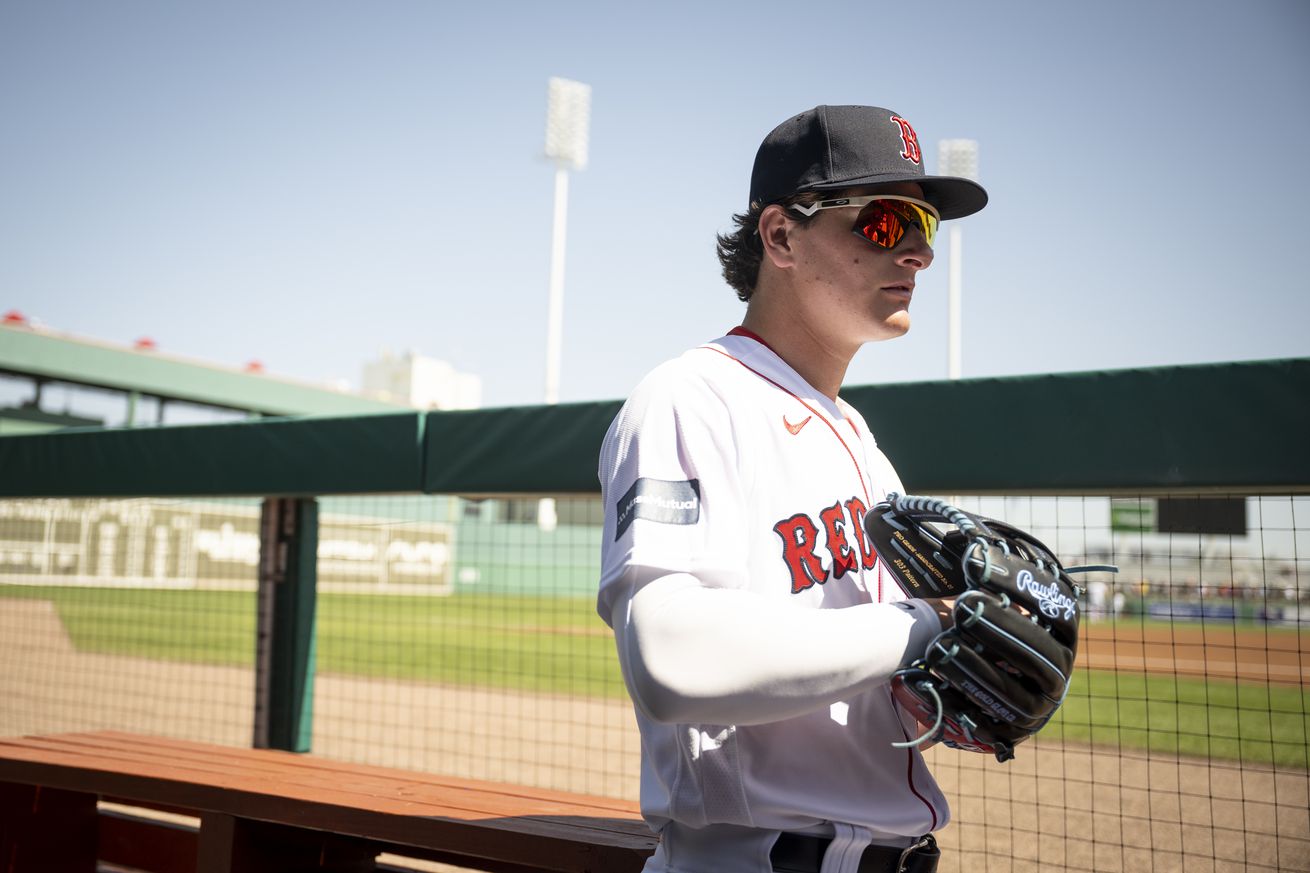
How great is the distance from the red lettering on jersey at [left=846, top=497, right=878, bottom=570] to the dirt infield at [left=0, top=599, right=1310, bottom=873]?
2448 millimetres

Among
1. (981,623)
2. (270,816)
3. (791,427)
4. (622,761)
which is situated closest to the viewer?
(981,623)

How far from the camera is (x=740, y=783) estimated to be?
1.39 meters

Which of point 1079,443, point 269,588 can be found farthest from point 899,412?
point 269,588

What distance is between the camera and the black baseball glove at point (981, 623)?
52.4 inches

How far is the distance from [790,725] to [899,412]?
2.38m

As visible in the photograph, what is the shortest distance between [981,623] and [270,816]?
105 inches

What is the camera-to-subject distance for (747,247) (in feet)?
6.39

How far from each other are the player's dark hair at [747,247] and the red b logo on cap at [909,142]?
0.17 meters

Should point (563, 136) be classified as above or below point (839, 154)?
above

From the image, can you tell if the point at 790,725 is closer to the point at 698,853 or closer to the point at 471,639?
the point at 698,853

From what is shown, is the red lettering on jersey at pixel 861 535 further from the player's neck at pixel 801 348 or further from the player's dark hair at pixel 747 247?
the player's dark hair at pixel 747 247

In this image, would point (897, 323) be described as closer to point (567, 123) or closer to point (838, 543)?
point (838, 543)

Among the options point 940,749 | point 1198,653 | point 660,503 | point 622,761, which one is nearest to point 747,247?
point 660,503

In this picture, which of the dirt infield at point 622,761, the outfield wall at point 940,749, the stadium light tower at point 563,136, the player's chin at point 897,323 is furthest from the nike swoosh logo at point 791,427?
the stadium light tower at point 563,136
